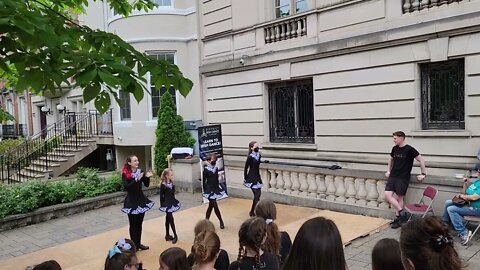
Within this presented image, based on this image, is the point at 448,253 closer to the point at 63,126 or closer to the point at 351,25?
the point at 351,25

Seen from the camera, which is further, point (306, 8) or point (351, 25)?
point (306, 8)

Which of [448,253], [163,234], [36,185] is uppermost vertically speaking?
[448,253]

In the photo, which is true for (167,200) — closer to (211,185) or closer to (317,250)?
(211,185)

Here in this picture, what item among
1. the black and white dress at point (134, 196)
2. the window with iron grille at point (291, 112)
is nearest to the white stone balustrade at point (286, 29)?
the window with iron grille at point (291, 112)

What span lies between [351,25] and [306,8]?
1838 millimetres

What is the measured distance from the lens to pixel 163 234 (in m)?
8.97

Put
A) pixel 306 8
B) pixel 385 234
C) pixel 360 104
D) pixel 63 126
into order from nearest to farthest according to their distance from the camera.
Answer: pixel 385 234 < pixel 360 104 < pixel 306 8 < pixel 63 126

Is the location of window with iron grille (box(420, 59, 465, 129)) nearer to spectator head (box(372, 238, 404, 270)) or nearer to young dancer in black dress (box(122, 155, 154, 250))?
young dancer in black dress (box(122, 155, 154, 250))

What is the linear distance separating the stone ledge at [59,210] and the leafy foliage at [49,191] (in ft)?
0.67

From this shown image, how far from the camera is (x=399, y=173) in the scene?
28.4 ft

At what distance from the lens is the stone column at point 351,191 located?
980 cm

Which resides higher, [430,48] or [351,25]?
[351,25]

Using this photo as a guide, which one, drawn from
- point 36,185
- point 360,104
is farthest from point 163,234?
point 360,104

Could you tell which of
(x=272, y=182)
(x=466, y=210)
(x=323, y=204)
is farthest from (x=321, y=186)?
(x=466, y=210)
